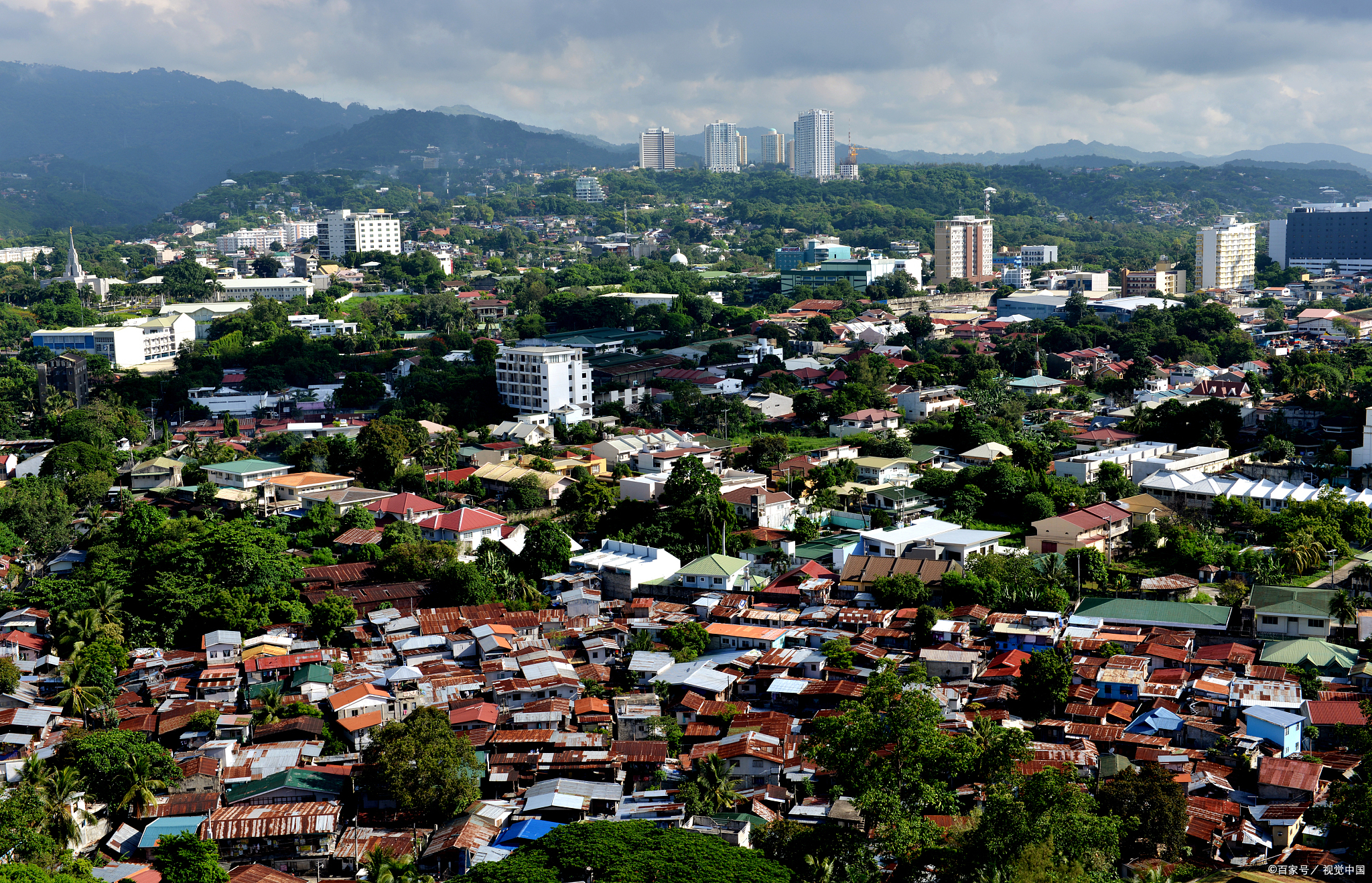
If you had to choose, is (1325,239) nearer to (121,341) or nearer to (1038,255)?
(1038,255)

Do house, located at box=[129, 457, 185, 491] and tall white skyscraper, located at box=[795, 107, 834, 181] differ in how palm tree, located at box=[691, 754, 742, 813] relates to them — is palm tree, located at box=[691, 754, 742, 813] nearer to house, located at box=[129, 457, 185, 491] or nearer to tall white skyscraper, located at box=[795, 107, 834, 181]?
house, located at box=[129, 457, 185, 491]

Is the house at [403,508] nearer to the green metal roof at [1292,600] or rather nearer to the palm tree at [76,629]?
the palm tree at [76,629]

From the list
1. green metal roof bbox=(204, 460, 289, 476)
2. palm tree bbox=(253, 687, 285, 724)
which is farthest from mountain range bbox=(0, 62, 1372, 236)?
palm tree bbox=(253, 687, 285, 724)

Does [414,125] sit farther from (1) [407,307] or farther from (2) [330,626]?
(2) [330,626]

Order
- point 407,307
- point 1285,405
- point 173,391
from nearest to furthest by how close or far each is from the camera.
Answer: point 1285,405
point 173,391
point 407,307

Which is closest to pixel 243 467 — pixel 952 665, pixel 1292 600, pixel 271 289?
pixel 952 665

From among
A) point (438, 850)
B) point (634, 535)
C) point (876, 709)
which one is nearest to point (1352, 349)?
point (634, 535)
